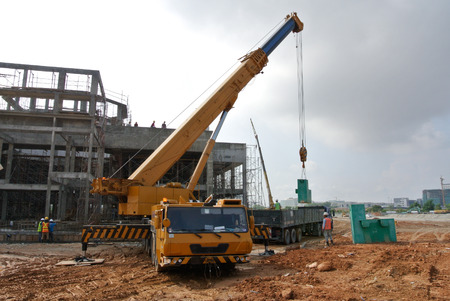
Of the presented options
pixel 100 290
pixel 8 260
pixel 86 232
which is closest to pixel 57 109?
pixel 8 260

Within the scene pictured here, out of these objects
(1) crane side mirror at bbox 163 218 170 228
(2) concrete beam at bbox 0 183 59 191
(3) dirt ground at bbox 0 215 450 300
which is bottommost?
(3) dirt ground at bbox 0 215 450 300

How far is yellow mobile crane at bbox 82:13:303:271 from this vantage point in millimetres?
7402

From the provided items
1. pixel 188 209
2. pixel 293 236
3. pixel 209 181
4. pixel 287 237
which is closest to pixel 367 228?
pixel 287 237

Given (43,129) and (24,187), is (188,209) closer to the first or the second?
(43,129)

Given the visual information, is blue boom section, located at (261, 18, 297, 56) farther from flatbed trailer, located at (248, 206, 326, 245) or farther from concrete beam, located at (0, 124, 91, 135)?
concrete beam, located at (0, 124, 91, 135)

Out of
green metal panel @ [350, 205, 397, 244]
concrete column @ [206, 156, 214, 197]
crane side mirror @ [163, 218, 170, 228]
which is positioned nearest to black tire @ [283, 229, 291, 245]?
green metal panel @ [350, 205, 397, 244]

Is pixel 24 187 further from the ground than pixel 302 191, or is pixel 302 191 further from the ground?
pixel 24 187

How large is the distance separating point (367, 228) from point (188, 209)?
30.7ft

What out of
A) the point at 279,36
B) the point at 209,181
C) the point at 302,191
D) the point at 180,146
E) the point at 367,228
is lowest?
the point at 367,228

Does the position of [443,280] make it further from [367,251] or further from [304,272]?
[367,251]

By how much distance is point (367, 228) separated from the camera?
13.7m

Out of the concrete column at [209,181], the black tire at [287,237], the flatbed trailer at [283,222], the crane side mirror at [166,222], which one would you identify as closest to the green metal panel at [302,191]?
the flatbed trailer at [283,222]

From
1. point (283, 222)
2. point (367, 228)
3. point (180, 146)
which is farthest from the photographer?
point (283, 222)

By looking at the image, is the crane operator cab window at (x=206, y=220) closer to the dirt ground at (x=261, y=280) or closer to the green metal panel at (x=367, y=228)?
the dirt ground at (x=261, y=280)
